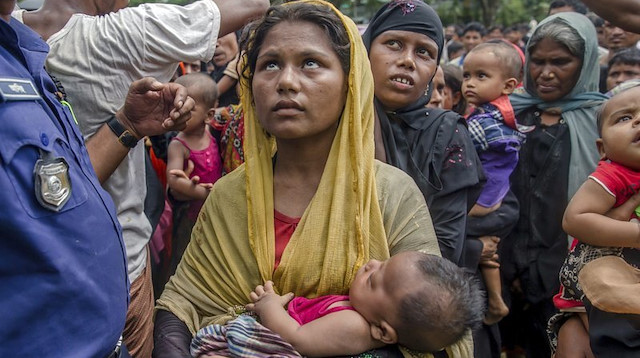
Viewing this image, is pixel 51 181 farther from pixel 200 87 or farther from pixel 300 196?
pixel 200 87

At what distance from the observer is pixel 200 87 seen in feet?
13.2

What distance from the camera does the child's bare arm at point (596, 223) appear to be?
2336mm

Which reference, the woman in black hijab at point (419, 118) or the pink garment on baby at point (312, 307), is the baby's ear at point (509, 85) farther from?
the pink garment on baby at point (312, 307)

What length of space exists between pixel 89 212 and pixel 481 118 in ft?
8.70

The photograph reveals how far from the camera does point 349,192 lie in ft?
6.86

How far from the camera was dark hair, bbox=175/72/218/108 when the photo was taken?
13.1 ft

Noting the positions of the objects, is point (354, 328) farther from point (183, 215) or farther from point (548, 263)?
point (183, 215)

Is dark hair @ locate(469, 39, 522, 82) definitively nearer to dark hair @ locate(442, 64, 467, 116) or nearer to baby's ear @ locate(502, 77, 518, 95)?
baby's ear @ locate(502, 77, 518, 95)

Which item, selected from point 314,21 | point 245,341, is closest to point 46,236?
point 245,341

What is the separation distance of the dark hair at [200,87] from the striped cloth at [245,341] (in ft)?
7.72

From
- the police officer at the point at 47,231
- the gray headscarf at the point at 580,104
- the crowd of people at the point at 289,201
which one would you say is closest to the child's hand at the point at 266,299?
the crowd of people at the point at 289,201

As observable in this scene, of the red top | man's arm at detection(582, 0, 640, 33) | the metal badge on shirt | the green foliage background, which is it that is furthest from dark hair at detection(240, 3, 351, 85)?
the green foliage background

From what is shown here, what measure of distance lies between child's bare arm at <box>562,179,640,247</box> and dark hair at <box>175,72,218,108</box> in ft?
8.12

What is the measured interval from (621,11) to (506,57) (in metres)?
1.22
